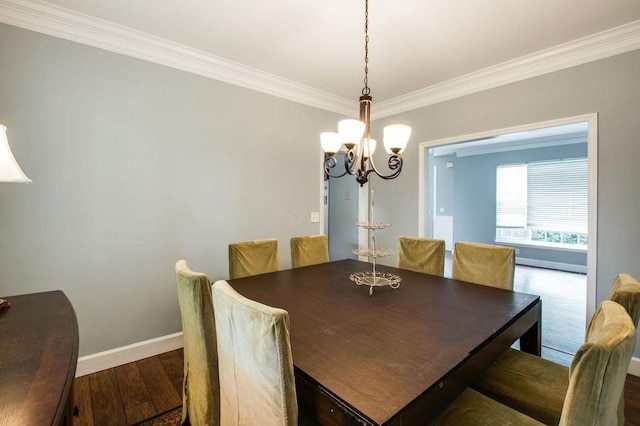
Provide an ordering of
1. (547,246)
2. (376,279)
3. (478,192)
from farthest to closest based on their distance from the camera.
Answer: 1. (478,192)
2. (547,246)
3. (376,279)

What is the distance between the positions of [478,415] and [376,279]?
994 mm

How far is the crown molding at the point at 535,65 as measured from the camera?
2291 millimetres

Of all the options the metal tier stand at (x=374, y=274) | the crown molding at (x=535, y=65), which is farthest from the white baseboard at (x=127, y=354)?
the crown molding at (x=535, y=65)

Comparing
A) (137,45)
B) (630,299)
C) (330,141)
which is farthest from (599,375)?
(137,45)

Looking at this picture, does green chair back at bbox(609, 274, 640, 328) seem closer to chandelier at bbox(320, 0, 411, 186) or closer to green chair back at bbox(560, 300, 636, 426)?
green chair back at bbox(560, 300, 636, 426)

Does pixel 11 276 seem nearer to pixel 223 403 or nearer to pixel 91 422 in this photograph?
pixel 91 422

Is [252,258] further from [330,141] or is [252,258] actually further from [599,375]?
[599,375]

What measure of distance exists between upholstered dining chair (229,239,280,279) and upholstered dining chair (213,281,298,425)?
49.5 inches

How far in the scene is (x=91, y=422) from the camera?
1.78 meters

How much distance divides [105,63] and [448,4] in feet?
8.41

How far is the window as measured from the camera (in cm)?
570

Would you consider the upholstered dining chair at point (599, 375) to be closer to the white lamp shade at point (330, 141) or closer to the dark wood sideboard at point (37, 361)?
the dark wood sideboard at point (37, 361)

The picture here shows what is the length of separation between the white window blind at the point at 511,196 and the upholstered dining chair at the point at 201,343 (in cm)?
699

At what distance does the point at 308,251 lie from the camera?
109 inches
